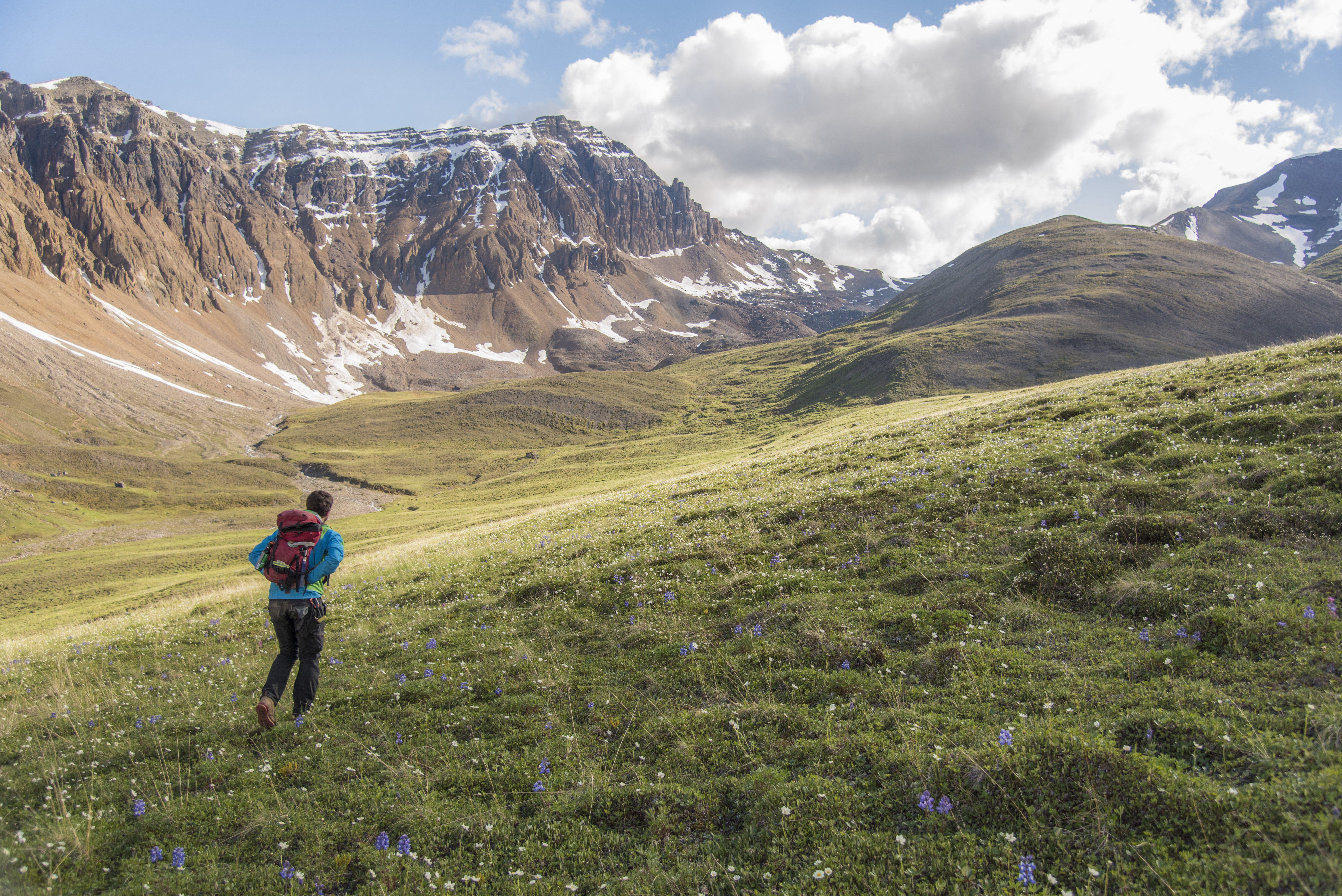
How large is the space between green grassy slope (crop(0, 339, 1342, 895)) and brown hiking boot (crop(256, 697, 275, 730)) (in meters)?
0.37

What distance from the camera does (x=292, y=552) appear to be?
10.9m

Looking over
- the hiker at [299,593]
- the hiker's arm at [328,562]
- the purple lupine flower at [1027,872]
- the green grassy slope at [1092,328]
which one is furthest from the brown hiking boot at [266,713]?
the green grassy slope at [1092,328]

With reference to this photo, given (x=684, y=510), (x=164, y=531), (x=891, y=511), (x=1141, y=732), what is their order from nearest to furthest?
(x=1141, y=732) → (x=891, y=511) → (x=684, y=510) → (x=164, y=531)

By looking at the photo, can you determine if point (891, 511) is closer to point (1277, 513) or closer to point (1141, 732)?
point (1277, 513)

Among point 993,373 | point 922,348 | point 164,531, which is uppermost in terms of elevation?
point 922,348

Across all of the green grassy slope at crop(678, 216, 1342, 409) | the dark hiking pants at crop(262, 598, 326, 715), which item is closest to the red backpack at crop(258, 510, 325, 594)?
the dark hiking pants at crop(262, 598, 326, 715)

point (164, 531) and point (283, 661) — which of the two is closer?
point (283, 661)

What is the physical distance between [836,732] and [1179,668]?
444 cm

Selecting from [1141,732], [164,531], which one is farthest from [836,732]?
[164,531]

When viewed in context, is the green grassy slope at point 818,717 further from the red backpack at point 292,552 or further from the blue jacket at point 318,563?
the red backpack at point 292,552

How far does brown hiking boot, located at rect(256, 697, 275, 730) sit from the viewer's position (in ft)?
32.1

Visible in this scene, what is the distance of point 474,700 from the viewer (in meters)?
10.7

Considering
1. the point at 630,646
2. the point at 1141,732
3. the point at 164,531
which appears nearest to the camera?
the point at 1141,732

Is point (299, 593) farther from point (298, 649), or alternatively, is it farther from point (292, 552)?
point (298, 649)
